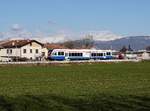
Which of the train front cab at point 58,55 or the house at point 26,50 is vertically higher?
the house at point 26,50

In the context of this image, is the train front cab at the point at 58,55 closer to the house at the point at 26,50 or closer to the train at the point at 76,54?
the train at the point at 76,54

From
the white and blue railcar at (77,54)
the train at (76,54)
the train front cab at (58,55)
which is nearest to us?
the train front cab at (58,55)

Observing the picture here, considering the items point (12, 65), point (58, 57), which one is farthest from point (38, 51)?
point (12, 65)

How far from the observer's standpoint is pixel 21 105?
53.0ft

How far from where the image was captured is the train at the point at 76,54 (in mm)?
118625

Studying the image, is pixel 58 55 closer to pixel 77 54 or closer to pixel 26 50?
pixel 77 54

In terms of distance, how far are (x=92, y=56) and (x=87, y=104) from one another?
108 m

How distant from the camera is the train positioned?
389 feet

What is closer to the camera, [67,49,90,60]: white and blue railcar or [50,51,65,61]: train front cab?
[50,51,65,61]: train front cab

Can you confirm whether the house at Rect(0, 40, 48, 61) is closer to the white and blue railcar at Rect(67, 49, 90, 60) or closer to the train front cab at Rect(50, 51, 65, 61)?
the train front cab at Rect(50, 51, 65, 61)

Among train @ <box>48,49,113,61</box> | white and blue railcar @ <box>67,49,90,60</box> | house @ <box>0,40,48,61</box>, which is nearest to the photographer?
train @ <box>48,49,113,61</box>

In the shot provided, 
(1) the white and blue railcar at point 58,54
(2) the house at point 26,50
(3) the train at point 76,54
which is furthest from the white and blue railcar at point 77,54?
(2) the house at point 26,50

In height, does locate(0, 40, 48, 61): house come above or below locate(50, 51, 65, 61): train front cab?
above

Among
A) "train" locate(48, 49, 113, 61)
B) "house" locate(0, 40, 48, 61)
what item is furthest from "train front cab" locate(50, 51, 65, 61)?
"house" locate(0, 40, 48, 61)
